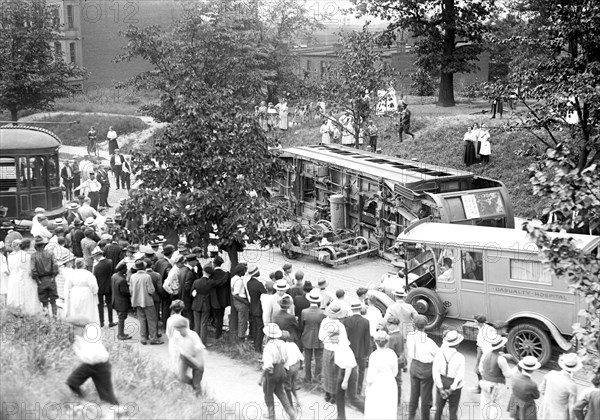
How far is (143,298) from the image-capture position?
603 inches

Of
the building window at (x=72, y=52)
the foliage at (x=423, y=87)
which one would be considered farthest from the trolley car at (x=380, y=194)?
the building window at (x=72, y=52)

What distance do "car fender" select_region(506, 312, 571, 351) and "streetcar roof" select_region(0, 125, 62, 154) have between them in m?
15.7

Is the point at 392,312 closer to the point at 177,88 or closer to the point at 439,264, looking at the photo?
the point at 439,264

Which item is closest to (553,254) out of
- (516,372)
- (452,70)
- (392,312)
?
(516,372)

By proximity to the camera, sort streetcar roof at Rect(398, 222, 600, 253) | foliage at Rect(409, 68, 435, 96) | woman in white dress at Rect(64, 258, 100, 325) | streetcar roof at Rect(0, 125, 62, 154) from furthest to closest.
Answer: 1. foliage at Rect(409, 68, 435, 96)
2. streetcar roof at Rect(0, 125, 62, 154)
3. streetcar roof at Rect(398, 222, 600, 253)
4. woman in white dress at Rect(64, 258, 100, 325)

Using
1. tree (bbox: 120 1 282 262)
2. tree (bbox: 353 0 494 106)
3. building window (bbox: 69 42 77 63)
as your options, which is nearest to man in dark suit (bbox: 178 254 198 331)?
tree (bbox: 120 1 282 262)

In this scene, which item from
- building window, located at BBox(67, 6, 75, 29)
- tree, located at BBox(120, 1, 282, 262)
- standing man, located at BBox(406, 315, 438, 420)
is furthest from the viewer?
building window, located at BBox(67, 6, 75, 29)

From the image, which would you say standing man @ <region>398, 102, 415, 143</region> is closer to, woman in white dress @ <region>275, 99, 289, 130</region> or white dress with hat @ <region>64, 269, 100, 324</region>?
woman in white dress @ <region>275, 99, 289, 130</region>

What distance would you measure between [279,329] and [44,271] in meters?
5.47

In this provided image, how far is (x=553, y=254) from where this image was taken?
980cm

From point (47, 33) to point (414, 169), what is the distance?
26141 millimetres

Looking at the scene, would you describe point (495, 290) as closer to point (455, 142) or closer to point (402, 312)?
point (402, 312)

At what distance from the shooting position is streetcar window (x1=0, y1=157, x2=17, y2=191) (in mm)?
24781

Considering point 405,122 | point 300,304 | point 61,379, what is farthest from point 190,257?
point 405,122
